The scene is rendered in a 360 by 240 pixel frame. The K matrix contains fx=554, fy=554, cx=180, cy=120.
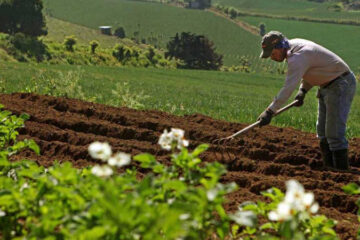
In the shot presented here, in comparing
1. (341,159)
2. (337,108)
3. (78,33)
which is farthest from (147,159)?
(78,33)

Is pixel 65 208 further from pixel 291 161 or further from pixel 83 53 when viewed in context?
pixel 83 53

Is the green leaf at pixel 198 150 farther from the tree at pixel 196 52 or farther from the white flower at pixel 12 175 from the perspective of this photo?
the tree at pixel 196 52

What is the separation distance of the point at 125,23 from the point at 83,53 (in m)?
35.8

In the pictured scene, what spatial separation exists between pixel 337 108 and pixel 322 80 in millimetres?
373

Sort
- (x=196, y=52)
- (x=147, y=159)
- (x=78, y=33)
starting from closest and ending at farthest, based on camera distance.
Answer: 1. (x=147, y=159)
2. (x=196, y=52)
3. (x=78, y=33)

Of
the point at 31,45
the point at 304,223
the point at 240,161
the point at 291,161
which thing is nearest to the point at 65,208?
the point at 304,223

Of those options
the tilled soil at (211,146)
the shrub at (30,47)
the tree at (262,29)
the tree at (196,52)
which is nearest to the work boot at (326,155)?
the tilled soil at (211,146)

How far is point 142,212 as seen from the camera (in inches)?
82.0

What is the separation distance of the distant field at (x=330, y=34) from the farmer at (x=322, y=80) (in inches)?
2352

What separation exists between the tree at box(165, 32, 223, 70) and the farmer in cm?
5263

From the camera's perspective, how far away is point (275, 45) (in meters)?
6.30

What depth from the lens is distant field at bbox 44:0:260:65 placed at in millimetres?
80250

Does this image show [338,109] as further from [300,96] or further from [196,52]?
[196,52]

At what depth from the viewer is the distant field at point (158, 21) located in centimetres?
8025
